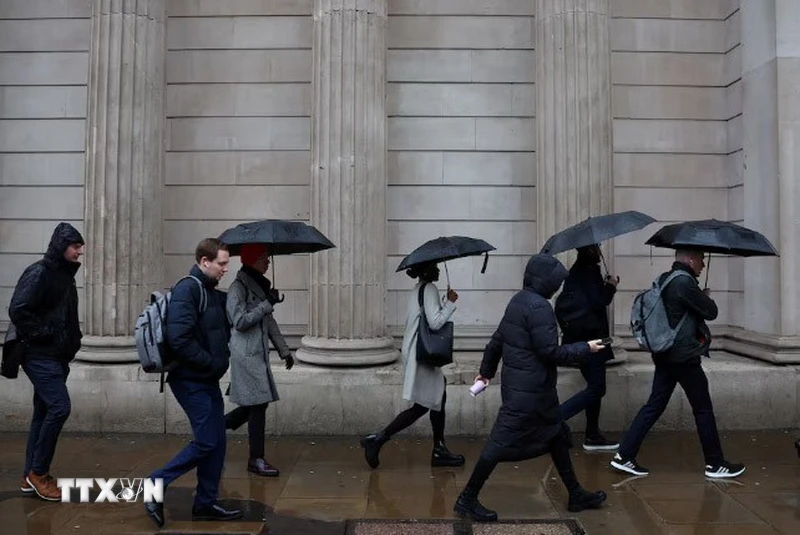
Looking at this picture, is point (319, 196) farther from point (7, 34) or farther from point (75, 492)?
point (7, 34)

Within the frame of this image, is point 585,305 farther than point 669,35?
No

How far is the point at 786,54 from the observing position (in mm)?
7871

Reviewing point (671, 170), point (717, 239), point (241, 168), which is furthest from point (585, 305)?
point (241, 168)

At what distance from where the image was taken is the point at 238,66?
28.6ft

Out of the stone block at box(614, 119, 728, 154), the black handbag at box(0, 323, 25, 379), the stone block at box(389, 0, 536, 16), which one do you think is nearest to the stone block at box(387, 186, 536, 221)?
the stone block at box(614, 119, 728, 154)

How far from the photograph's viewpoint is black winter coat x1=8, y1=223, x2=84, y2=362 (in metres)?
5.25

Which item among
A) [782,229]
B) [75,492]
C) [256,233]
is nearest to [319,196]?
[256,233]

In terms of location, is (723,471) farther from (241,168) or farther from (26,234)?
(26,234)

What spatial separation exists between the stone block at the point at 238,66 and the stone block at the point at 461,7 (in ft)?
4.35

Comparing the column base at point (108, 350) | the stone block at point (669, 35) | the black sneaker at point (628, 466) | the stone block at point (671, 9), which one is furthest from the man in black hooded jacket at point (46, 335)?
the stone block at point (671, 9)

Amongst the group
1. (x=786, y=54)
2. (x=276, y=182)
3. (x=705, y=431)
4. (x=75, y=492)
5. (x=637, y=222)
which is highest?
(x=786, y=54)

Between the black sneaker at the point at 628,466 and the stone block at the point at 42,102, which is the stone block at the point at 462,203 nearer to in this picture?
the black sneaker at the point at 628,466

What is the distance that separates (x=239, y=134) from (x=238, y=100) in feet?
1.42

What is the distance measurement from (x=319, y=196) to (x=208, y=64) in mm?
2447
